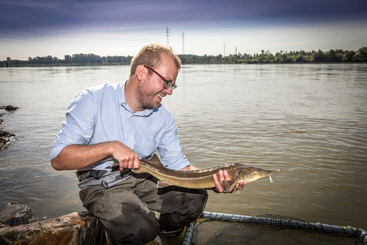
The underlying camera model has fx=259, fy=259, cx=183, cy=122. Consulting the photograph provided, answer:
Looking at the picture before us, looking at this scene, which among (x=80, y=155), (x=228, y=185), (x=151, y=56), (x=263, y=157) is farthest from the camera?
(x=263, y=157)

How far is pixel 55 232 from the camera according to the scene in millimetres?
2785

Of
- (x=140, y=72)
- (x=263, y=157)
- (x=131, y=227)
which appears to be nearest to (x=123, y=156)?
(x=131, y=227)

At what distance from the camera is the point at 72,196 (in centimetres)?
509

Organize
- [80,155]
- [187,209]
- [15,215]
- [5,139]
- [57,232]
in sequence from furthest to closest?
[5,139] → [15,215] → [187,209] → [57,232] → [80,155]

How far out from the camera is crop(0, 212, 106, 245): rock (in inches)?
107

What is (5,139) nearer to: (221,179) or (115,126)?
(115,126)

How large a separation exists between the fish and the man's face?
73cm

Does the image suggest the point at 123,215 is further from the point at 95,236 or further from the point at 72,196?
the point at 72,196

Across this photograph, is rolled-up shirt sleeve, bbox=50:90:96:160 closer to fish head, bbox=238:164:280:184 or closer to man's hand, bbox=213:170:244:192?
man's hand, bbox=213:170:244:192

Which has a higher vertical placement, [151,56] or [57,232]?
[151,56]

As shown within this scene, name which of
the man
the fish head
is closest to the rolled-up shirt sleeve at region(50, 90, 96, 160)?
the man

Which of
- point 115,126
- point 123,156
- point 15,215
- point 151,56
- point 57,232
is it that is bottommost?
point 15,215

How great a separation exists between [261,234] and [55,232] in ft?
8.62

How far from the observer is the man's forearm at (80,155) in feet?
8.83
